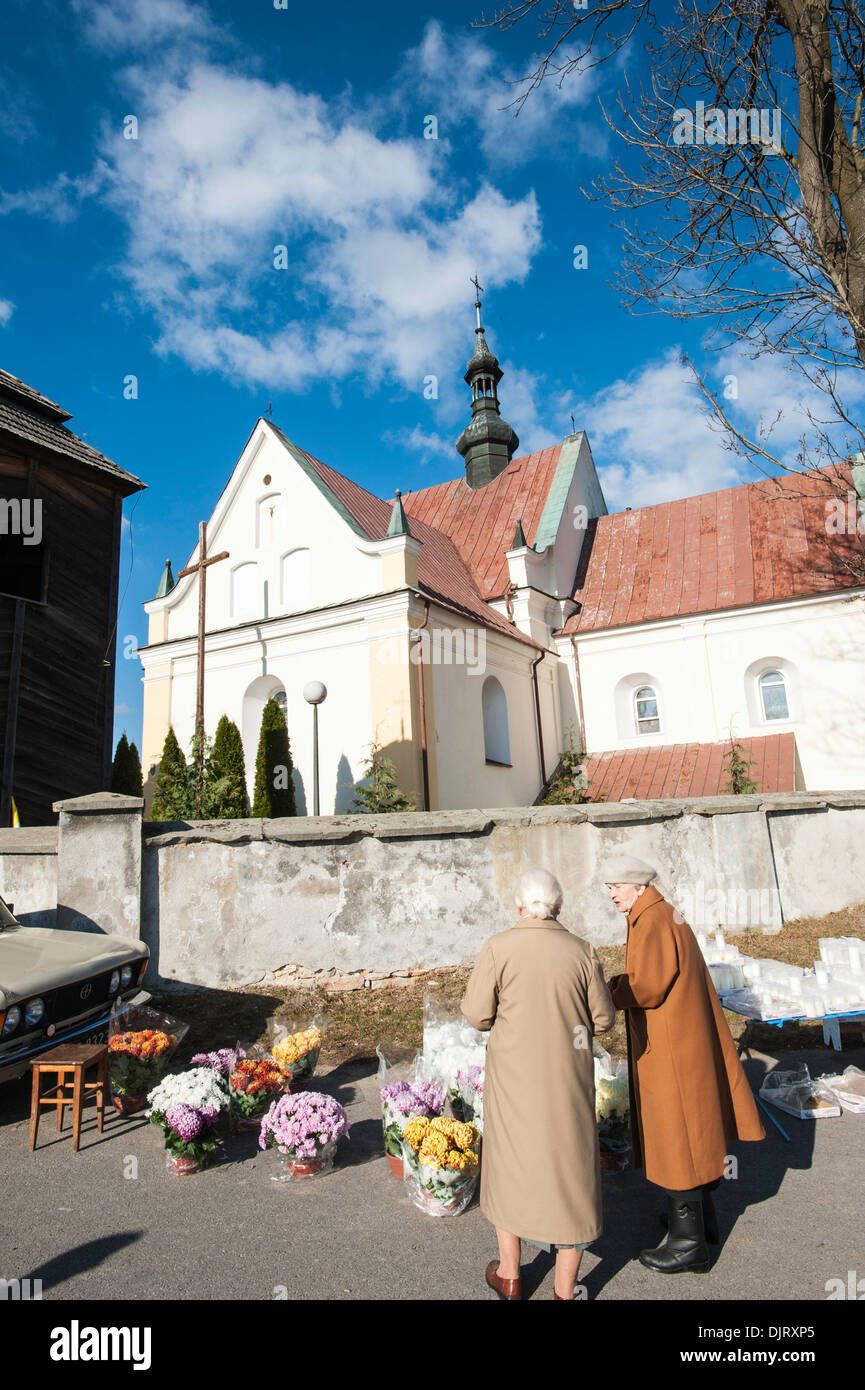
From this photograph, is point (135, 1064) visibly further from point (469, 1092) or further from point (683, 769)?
point (683, 769)

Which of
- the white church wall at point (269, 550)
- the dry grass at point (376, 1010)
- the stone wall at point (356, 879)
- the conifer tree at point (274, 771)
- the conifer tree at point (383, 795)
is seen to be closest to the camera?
the dry grass at point (376, 1010)

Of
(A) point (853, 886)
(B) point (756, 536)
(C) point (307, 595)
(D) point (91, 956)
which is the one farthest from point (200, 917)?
(B) point (756, 536)

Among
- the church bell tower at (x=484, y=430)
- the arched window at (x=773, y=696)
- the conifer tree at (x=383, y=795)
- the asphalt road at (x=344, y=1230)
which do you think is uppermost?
the church bell tower at (x=484, y=430)

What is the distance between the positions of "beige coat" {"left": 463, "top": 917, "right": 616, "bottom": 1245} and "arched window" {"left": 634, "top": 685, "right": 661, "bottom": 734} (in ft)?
56.4

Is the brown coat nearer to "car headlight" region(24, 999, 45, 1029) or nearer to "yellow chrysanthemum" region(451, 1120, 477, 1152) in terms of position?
"yellow chrysanthemum" region(451, 1120, 477, 1152)

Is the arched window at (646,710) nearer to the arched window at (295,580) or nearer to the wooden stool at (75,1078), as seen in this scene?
the arched window at (295,580)

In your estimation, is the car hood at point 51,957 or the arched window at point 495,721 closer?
the car hood at point 51,957

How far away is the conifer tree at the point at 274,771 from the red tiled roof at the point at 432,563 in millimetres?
3939

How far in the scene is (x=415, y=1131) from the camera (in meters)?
3.77

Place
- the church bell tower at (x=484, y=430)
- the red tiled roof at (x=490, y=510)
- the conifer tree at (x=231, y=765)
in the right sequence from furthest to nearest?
the church bell tower at (x=484, y=430) < the red tiled roof at (x=490, y=510) < the conifer tree at (x=231, y=765)

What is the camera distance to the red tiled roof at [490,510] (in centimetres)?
2106

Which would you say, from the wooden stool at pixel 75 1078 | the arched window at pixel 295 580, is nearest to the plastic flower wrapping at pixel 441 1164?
the wooden stool at pixel 75 1078

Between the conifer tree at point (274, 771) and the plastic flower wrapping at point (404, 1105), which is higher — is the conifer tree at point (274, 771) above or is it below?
above

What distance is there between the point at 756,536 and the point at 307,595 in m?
11.6
